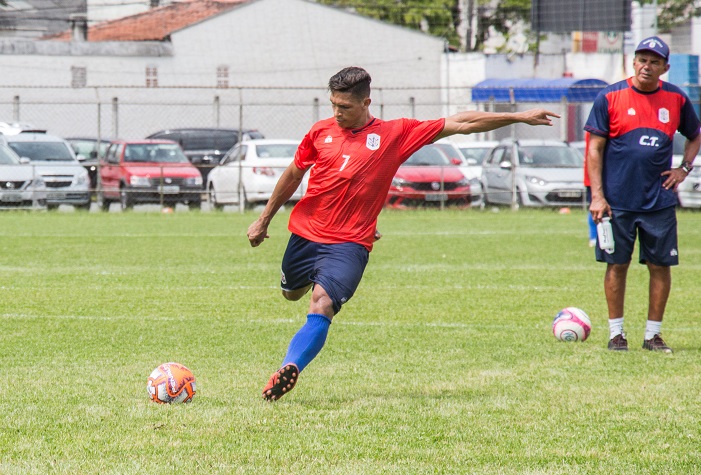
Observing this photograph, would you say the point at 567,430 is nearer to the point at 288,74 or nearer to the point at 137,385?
the point at 137,385

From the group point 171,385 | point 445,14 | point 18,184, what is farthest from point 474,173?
point 445,14

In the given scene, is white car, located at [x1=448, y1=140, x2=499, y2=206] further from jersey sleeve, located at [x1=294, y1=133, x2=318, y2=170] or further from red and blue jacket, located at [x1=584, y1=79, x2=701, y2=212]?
jersey sleeve, located at [x1=294, y1=133, x2=318, y2=170]

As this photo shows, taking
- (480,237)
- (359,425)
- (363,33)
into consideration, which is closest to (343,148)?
(359,425)

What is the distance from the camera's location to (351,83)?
606 cm

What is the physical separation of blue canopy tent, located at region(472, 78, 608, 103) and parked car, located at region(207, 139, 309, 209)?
11974mm

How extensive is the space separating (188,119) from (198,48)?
373 centimetres

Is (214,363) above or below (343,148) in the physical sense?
below

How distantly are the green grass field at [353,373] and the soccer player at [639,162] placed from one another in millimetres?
843

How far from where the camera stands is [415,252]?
1559cm

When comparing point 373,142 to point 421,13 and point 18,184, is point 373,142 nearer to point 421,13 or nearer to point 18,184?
point 18,184

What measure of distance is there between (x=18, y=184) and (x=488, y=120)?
1879 centimetres

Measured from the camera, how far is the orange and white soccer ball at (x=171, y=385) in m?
5.79

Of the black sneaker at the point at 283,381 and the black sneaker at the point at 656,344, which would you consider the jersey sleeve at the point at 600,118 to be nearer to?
the black sneaker at the point at 656,344

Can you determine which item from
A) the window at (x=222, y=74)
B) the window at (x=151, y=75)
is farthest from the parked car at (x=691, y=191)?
the window at (x=151, y=75)
